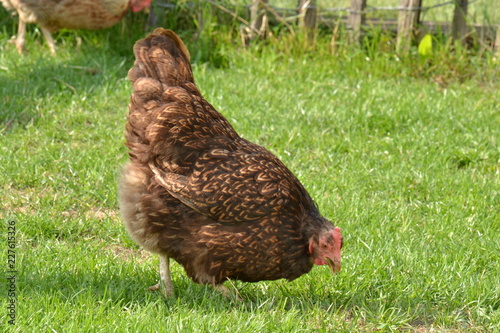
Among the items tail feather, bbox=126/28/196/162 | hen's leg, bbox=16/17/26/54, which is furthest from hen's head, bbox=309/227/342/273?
hen's leg, bbox=16/17/26/54

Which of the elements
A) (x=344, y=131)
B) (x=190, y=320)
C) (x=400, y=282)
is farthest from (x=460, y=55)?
(x=190, y=320)

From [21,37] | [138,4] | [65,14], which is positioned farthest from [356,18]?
[21,37]

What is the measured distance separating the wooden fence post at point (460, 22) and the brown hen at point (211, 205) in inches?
202

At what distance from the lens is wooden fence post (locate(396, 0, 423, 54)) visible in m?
8.01

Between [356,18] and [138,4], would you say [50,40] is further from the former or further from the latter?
[356,18]

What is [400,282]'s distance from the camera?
3846mm

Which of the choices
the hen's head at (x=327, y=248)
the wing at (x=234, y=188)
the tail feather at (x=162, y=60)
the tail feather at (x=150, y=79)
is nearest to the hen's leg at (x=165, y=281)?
the wing at (x=234, y=188)

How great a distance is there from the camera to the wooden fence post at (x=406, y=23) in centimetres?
801

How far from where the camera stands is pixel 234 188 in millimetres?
3586

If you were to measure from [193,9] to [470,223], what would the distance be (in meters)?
4.85

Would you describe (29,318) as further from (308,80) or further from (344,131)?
(308,80)

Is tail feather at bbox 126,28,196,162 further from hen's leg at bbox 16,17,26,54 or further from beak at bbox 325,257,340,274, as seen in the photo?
hen's leg at bbox 16,17,26,54

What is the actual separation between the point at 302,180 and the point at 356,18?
3.45m

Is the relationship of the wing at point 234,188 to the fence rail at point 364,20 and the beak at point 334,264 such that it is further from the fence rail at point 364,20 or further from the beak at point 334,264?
the fence rail at point 364,20
